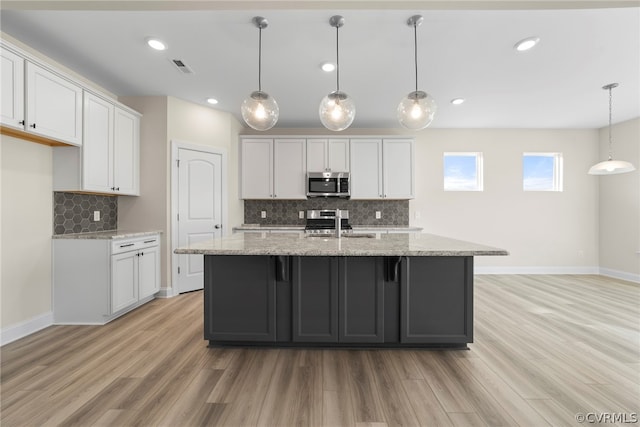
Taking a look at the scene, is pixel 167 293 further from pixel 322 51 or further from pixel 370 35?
pixel 370 35

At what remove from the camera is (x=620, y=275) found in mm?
5090

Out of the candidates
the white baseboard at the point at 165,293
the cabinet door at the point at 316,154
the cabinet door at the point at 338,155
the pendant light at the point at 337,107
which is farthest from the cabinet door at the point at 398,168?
the white baseboard at the point at 165,293

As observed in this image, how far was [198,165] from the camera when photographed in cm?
431

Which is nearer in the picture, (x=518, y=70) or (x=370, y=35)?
(x=370, y=35)

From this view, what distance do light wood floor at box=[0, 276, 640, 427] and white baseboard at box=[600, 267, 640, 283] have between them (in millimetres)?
2728

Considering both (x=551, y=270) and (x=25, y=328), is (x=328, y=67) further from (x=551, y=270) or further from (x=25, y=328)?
(x=551, y=270)

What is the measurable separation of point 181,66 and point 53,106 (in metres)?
1.22

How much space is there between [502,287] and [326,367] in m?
3.61

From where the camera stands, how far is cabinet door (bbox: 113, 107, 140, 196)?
3541 mm

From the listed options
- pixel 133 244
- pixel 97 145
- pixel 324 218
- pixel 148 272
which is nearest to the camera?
pixel 97 145

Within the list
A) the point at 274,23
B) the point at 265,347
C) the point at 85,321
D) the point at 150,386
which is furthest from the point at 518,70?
the point at 85,321

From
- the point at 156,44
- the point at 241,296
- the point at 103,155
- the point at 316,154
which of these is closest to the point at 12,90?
the point at 103,155

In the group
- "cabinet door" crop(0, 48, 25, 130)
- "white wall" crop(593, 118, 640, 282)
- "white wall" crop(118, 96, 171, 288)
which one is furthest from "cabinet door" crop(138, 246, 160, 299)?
"white wall" crop(593, 118, 640, 282)

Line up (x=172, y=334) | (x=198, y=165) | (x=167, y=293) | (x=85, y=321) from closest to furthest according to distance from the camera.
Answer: (x=172, y=334) < (x=85, y=321) < (x=167, y=293) < (x=198, y=165)
